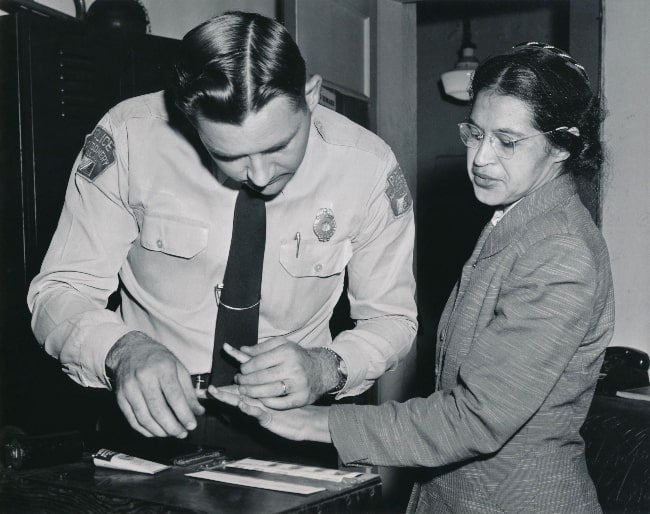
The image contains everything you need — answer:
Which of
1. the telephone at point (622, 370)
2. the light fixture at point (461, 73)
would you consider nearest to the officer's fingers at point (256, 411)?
the telephone at point (622, 370)

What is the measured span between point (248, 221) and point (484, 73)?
0.60 metres

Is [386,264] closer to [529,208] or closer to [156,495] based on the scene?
[529,208]

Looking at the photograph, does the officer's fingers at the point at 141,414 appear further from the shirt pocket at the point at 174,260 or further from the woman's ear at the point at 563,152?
the woman's ear at the point at 563,152

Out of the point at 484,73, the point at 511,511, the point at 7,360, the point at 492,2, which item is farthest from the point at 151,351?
the point at 492,2

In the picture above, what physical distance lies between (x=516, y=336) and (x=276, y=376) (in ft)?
1.43

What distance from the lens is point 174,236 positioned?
5.75 ft

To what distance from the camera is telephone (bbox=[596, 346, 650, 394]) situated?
2746mm

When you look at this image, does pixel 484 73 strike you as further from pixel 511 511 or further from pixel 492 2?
pixel 492 2

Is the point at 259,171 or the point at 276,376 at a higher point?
the point at 259,171

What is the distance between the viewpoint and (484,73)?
1.52 m

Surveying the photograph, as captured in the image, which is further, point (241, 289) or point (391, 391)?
point (391, 391)

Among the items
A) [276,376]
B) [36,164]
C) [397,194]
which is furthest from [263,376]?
[36,164]

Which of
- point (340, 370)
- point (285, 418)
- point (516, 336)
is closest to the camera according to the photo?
point (516, 336)

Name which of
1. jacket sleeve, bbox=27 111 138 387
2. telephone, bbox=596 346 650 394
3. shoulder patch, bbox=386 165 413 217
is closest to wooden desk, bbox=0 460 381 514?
jacket sleeve, bbox=27 111 138 387
